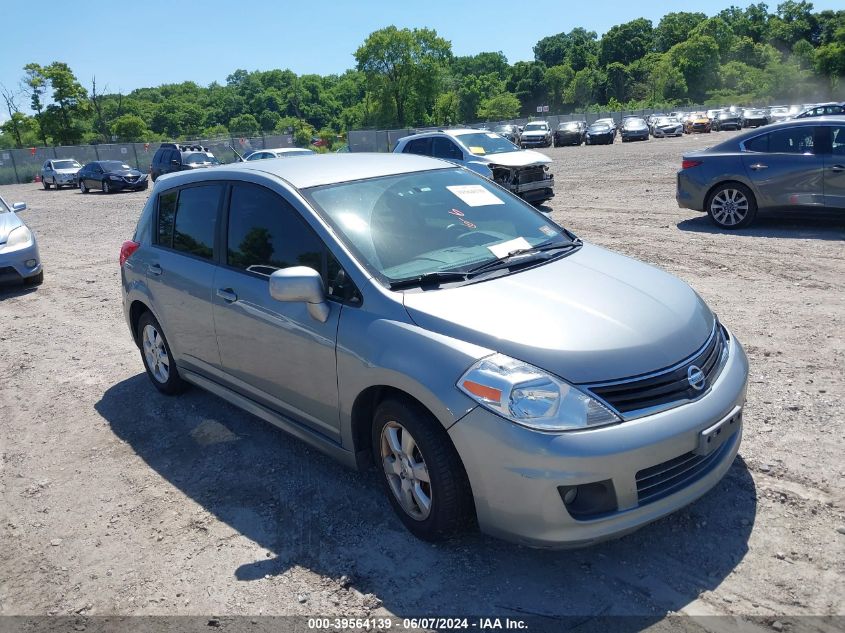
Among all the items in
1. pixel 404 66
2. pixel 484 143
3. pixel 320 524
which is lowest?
pixel 320 524

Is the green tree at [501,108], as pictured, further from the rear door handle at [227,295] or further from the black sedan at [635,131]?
the rear door handle at [227,295]

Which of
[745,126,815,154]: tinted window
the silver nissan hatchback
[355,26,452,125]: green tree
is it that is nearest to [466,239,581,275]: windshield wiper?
the silver nissan hatchback

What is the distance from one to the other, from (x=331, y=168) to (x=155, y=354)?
7.65ft

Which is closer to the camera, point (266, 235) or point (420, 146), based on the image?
point (266, 235)

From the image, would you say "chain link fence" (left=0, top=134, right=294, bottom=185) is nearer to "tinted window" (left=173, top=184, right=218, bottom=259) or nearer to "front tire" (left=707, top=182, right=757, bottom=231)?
"front tire" (left=707, top=182, right=757, bottom=231)

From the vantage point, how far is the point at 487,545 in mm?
3254

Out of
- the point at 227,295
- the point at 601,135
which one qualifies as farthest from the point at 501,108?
the point at 227,295

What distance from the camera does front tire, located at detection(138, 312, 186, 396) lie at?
Answer: 5.27 meters

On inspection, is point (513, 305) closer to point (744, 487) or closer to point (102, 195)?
point (744, 487)

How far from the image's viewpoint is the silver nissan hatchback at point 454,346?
109 inches

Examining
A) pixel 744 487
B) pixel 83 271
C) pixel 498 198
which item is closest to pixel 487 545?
pixel 744 487

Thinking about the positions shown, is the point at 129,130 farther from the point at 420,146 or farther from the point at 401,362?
the point at 401,362

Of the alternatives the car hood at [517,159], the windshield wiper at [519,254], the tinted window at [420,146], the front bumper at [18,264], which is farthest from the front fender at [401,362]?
the tinted window at [420,146]

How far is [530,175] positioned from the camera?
559 inches
